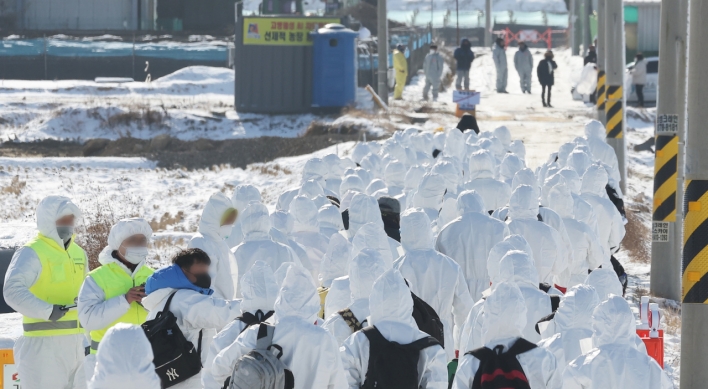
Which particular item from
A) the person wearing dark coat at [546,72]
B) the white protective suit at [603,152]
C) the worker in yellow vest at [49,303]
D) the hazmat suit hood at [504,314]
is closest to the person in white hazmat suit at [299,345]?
the hazmat suit hood at [504,314]

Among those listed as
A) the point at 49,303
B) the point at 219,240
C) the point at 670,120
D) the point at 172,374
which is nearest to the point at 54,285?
the point at 49,303

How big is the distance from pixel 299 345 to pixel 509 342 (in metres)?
0.86

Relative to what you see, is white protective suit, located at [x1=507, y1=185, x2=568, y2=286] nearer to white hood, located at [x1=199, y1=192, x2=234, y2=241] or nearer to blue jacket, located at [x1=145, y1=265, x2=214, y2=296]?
white hood, located at [x1=199, y1=192, x2=234, y2=241]

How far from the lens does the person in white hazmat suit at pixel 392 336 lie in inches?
202

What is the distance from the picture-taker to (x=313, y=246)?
8414mm

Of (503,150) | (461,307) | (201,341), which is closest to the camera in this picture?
(201,341)

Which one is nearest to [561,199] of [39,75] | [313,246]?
[313,246]

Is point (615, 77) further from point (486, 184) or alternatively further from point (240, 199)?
point (240, 199)

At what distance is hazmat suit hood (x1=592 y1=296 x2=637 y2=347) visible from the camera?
4.89 m

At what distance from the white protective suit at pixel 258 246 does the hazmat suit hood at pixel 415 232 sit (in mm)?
760

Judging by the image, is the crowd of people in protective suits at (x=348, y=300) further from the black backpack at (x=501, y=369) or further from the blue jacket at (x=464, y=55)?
the blue jacket at (x=464, y=55)

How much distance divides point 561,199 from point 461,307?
248 centimetres

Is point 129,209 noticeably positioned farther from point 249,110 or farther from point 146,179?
point 249,110

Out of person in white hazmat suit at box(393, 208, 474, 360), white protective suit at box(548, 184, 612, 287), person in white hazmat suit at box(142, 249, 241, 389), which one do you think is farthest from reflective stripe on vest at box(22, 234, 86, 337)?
white protective suit at box(548, 184, 612, 287)
